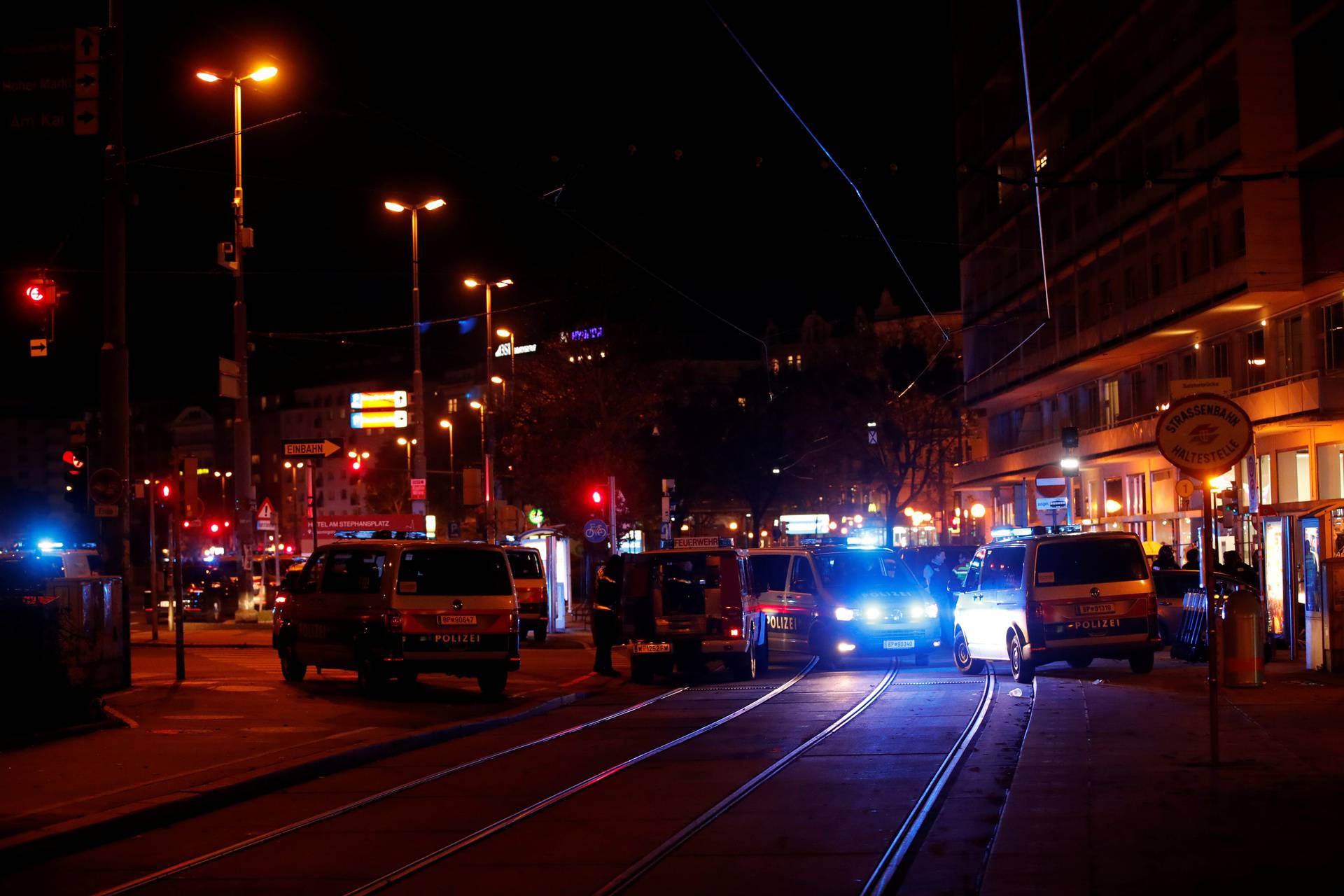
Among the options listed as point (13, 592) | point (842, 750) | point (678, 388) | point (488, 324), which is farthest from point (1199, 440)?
point (678, 388)

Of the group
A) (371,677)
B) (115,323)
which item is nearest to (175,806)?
(371,677)

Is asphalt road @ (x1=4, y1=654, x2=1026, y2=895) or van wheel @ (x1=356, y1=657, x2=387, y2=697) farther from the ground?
van wheel @ (x1=356, y1=657, x2=387, y2=697)

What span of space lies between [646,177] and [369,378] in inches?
5245

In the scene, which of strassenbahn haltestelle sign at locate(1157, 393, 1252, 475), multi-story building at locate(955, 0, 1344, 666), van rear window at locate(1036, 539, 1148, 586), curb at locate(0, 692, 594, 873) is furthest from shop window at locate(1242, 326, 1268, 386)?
curb at locate(0, 692, 594, 873)

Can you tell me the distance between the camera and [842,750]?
13.3 m

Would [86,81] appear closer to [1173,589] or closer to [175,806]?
[175,806]

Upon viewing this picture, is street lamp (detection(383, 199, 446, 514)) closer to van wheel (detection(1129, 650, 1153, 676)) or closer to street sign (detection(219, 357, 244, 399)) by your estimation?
street sign (detection(219, 357, 244, 399))

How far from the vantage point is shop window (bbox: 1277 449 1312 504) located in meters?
38.6

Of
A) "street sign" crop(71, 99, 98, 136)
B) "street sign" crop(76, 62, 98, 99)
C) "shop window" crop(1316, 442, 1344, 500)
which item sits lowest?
"shop window" crop(1316, 442, 1344, 500)

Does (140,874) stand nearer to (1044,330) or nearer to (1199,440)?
(1199,440)

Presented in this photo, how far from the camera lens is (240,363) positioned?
32219 millimetres

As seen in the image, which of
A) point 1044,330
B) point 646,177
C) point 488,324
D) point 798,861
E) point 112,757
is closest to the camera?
point 798,861

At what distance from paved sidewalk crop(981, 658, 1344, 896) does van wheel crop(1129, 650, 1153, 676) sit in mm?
3666

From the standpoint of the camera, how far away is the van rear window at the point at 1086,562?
66.3 ft
